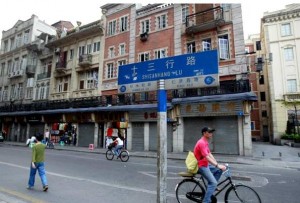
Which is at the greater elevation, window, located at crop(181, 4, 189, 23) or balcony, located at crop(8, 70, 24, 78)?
window, located at crop(181, 4, 189, 23)

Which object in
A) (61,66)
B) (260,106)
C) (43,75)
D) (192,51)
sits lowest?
(260,106)

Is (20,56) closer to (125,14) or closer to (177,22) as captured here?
(125,14)

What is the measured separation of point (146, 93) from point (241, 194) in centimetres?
1731

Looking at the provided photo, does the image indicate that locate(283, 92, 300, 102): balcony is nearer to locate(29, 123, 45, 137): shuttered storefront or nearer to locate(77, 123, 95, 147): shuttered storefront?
locate(77, 123, 95, 147): shuttered storefront

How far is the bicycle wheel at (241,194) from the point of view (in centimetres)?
451

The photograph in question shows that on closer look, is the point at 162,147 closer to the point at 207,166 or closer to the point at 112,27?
the point at 207,166

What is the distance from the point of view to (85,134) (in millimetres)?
24781

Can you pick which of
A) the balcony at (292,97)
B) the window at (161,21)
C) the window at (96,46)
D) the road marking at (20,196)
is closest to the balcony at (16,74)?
the window at (96,46)

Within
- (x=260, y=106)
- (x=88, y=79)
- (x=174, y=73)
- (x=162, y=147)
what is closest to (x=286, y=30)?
(x=260, y=106)

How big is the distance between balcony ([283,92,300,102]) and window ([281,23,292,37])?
7907 millimetres

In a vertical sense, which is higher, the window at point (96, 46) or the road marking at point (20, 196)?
the window at point (96, 46)

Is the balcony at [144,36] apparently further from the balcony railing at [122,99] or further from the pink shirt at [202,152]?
the pink shirt at [202,152]

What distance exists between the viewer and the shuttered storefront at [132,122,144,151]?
20875mm

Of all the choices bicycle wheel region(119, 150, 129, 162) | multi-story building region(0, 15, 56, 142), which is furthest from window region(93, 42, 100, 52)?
bicycle wheel region(119, 150, 129, 162)
